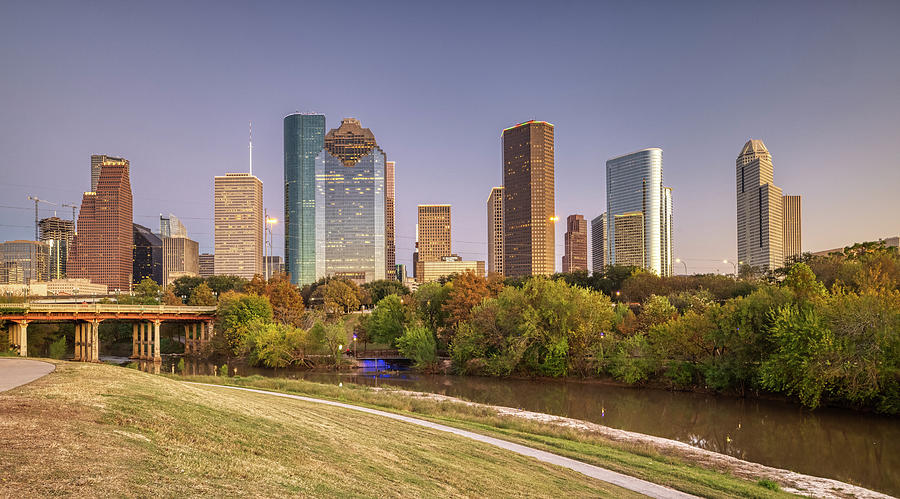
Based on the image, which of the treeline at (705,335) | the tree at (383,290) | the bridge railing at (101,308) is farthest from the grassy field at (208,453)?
the tree at (383,290)

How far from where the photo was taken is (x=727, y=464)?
22.8 meters

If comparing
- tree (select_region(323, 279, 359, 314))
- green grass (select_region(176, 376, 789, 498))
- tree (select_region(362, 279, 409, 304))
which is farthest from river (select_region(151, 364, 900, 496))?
tree (select_region(362, 279, 409, 304))

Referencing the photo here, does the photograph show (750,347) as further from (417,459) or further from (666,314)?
(417,459)

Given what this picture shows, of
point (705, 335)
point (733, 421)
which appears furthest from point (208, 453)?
point (705, 335)

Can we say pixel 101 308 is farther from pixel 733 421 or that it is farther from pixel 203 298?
pixel 733 421

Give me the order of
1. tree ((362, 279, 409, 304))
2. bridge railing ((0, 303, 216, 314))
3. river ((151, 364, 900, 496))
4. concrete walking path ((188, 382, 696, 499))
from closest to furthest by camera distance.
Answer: concrete walking path ((188, 382, 696, 499))
river ((151, 364, 900, 496))
bridge railing ((0, 303, 216, 314))
tree ((362, 279, 409, 304))

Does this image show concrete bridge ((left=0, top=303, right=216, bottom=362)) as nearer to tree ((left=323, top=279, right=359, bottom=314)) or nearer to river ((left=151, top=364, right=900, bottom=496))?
tree ((left=323, top=279, right=359, bottom=314))

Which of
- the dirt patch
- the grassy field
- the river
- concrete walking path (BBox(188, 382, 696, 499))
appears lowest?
the river

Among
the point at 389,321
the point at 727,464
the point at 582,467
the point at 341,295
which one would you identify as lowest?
the point at 389,321

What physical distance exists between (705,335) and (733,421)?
1233cm

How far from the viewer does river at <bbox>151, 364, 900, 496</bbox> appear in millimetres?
25703

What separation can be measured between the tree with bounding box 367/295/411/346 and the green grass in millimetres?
38018

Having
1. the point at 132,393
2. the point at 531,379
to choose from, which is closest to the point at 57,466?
the point at 132,393

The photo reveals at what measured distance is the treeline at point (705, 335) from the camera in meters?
34.7
